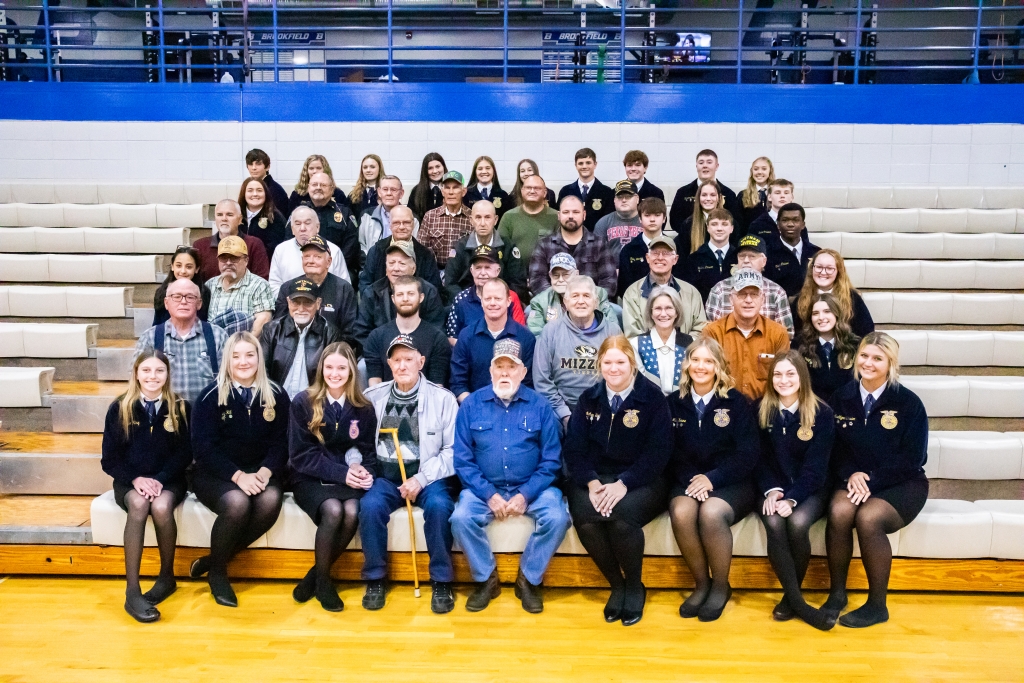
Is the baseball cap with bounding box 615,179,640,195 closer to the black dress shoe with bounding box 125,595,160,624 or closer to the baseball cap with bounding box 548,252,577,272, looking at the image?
the baseball cap with bounding box 548,252,577,272

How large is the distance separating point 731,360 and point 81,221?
15.7ft

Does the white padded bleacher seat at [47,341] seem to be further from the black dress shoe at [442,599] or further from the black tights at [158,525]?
the black dress shoe at [442,599]

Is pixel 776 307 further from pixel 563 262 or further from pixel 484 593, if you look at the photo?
pixel 484 593

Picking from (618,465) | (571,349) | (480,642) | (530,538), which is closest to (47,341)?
(571,349)

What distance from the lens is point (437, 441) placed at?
12.8 feet

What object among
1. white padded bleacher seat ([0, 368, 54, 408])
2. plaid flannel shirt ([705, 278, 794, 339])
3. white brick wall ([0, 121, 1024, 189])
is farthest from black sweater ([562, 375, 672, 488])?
white brick wall ([0, 121, 1024, 189])

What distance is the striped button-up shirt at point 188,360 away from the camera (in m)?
4.13

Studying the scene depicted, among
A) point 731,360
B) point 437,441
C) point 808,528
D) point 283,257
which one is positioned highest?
point 283,257

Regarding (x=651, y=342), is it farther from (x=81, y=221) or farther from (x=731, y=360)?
(x=81, y=221)

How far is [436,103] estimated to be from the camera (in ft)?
24.6

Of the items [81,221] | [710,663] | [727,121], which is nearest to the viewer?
[710,663]

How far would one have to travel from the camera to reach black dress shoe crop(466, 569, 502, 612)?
3.63 metres

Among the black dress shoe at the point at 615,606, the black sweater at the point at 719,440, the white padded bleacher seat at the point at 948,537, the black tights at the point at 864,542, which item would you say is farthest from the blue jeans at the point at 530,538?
the white padded bleacher seat at the point at 948,537

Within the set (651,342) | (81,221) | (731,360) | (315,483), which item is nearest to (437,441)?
(315,483)
